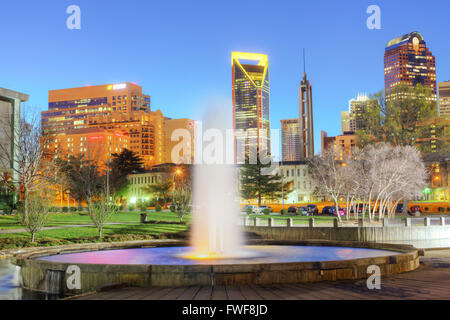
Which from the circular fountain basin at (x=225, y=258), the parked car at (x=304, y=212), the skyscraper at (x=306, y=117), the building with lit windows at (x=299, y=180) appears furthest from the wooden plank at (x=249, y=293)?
the skyscraper at (x=306, y=117)

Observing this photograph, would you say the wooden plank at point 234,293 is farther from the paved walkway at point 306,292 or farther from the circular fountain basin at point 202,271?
the circular fountain basin at point 202,271

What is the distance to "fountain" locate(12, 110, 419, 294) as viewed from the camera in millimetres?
10875

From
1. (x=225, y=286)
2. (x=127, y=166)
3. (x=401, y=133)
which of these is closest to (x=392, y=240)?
(x=225, y=286)

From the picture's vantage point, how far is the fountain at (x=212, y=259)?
10.9 meters

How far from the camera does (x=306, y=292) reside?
9672 millimetres

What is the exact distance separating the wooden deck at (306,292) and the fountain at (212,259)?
1.33ft

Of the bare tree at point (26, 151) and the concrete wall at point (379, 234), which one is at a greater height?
the bare tree at point (26, 151)

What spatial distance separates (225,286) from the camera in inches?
420

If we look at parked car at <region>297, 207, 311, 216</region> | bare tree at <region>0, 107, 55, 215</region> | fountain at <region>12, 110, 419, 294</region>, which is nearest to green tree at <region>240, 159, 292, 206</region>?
parked car at <region>297, 207, 311, 216</region>

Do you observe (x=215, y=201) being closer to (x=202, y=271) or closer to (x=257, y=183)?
(x=202, y=271)

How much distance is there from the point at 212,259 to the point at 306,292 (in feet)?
19.7

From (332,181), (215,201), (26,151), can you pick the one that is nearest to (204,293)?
(215,201)
